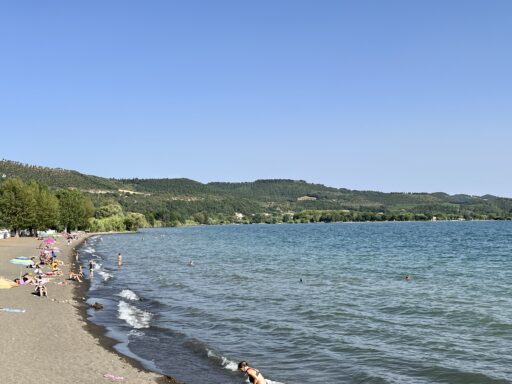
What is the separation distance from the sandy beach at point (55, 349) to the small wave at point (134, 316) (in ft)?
7.22

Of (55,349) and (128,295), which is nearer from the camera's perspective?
(55,349)

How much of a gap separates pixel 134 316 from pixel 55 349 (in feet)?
30.5

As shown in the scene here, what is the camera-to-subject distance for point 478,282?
141 feet

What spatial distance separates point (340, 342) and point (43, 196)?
108257 mm

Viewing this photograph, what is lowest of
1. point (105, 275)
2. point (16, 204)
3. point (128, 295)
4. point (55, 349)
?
point (105, 275)

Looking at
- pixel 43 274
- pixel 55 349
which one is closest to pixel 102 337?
pixel 55 349

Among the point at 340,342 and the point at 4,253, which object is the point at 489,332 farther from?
the point at 4,253

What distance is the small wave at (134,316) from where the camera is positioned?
26906 mm

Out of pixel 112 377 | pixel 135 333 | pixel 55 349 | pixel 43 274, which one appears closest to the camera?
pixel 112 377

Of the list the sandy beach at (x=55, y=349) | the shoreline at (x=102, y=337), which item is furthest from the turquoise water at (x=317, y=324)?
the sandy beach at (x=55, y=349)

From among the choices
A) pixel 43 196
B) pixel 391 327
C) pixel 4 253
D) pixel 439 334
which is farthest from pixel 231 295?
pixel 43 196

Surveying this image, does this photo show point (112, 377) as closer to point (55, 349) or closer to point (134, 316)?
point (55, 349)

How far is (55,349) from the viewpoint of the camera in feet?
65.3

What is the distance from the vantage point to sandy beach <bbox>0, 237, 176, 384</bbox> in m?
16.4
